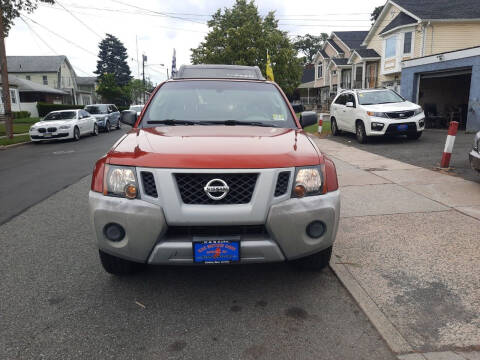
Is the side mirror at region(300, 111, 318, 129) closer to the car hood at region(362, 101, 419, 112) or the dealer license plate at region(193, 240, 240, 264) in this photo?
the dealer license plate at region(193, 240, 240, 264)

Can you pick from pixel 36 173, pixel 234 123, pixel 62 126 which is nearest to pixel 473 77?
pixel 234 123

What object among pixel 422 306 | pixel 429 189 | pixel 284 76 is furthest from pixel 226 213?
pixel 284 76

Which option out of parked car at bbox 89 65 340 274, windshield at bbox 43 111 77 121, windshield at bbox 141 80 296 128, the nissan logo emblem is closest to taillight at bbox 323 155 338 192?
parked car at bbox 89 65 340 274

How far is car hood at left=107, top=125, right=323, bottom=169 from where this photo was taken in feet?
8.93

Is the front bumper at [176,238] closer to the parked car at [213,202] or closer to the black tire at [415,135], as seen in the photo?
the parked car at [213,202]

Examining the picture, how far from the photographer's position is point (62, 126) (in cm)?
1695

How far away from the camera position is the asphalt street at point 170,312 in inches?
A: 97.1

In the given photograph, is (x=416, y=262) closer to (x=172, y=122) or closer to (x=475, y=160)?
(x=172, y=122)

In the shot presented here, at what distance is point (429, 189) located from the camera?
646cm

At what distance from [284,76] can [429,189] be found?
3614cm

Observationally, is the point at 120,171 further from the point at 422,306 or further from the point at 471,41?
the point at 471,41

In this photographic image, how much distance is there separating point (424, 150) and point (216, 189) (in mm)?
9753

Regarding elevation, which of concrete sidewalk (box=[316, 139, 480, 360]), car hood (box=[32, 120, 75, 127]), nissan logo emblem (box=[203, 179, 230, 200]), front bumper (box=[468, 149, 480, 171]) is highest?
nissan logo emblem (box=[203, 179, 230, 200])

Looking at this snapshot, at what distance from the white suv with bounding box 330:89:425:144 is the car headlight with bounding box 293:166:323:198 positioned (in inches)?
393
